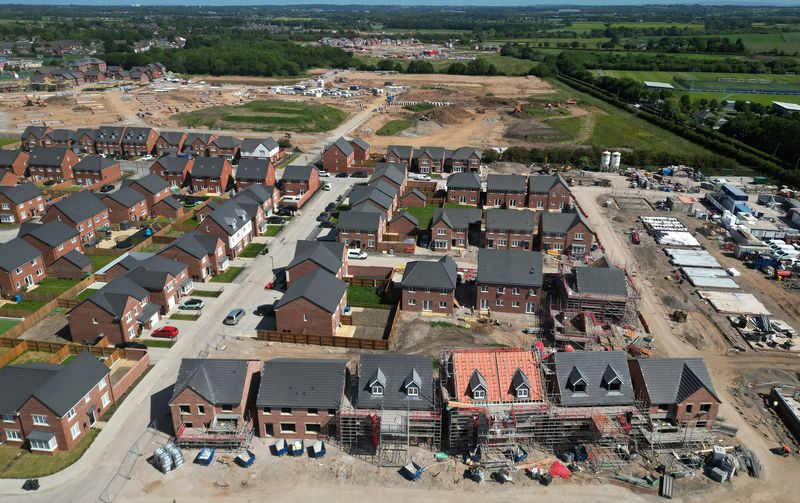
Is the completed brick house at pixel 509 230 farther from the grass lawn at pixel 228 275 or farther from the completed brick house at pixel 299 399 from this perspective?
the completed brick house at pixel 299 399

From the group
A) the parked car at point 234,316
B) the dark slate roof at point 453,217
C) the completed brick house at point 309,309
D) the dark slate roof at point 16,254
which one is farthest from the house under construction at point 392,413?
Answer: the dark slate roof at point 16,254

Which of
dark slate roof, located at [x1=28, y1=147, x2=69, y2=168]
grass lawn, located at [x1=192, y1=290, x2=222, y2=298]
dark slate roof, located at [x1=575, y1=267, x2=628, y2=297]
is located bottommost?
grass lawn, located at [x1=192, y1=290, x2=222, y2=298]

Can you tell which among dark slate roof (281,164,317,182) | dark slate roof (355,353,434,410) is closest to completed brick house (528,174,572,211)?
dark slate roof (281,164,317,182)

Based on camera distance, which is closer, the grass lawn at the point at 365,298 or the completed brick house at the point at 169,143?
the grass lawn at the point at 365,298

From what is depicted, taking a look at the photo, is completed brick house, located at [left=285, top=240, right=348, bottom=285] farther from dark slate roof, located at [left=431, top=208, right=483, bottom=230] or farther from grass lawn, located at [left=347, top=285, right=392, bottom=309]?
dark slate roof, located at [left=431, top=208, right=483, bottom=230]

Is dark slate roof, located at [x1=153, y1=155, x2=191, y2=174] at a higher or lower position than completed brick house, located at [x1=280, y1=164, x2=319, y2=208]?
higher

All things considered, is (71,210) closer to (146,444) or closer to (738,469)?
(146,444)

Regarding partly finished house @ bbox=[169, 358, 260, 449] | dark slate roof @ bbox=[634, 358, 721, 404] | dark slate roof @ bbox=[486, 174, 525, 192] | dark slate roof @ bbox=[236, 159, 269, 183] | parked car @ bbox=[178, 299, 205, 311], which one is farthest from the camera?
dark slate roof @ bbox=[236, 159, 269, 183]
